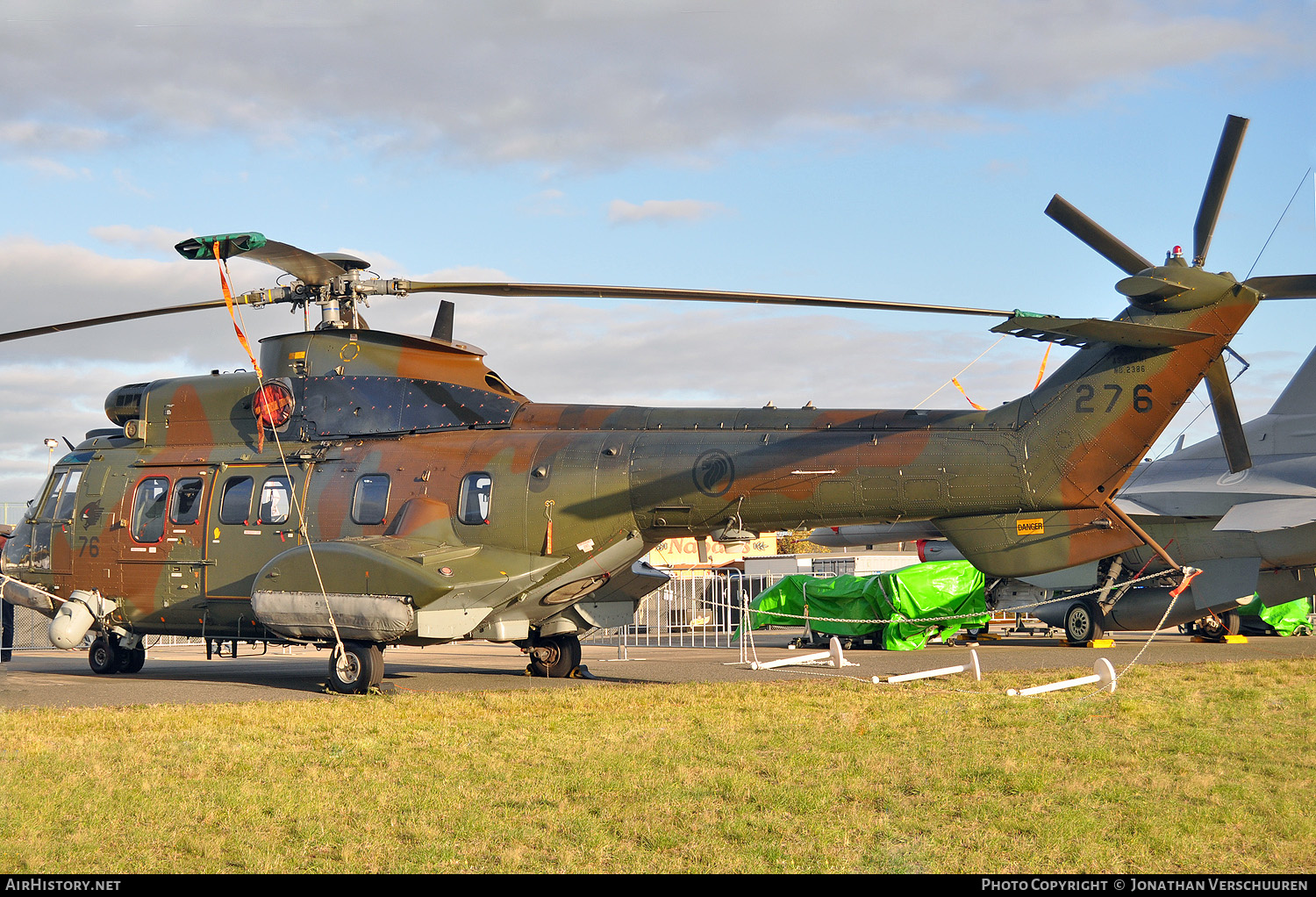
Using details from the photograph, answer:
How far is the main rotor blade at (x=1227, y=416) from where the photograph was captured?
12258 millimetres

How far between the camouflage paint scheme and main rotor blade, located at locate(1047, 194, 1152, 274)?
527 millimetres

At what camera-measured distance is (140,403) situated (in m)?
17.0

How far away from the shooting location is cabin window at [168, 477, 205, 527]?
16.0 m

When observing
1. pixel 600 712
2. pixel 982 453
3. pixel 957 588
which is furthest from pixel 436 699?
pixel 957 588

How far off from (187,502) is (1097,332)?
1239cm

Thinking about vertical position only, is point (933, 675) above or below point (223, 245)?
below

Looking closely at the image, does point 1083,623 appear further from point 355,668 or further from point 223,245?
point 223,245

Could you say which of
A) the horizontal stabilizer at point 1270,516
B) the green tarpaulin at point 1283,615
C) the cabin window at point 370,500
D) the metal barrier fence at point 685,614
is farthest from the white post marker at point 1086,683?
the metal barrier fence at point 685,614

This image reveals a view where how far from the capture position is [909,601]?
26656mm

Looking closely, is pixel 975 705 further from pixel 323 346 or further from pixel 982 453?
pixel 323 346

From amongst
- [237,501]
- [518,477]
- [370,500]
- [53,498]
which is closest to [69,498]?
[53,498]

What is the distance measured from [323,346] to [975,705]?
9849mm

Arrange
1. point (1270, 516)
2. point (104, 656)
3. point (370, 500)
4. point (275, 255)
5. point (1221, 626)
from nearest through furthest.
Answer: point (275, 255) < point (370, 500) < point (104, 656) < point (1270, 516) < point (1221, 626)

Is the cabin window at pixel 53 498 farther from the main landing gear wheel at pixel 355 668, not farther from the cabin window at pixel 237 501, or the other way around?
the main landing gear wheel at pixel 355 668
